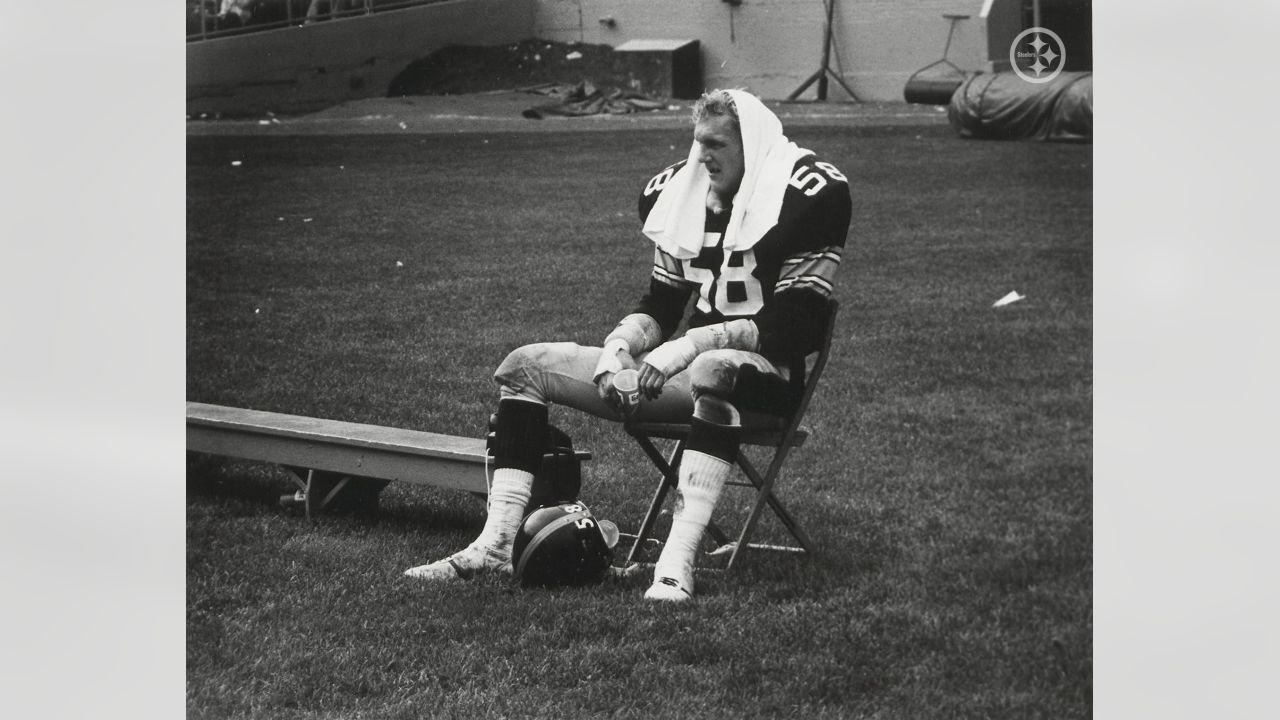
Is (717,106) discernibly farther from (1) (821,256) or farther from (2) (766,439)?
(2) (766,439)

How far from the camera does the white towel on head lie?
13.7ft

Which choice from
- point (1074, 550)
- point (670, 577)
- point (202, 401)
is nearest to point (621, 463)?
point (670, 577)

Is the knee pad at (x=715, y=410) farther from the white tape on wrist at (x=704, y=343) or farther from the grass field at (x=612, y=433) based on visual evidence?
the grass field at (x=612, y=433)

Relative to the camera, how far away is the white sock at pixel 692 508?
412 cm

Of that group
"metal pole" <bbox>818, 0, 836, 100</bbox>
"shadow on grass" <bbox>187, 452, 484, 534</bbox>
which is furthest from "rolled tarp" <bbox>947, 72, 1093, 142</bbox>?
"shadow on grass" <bbox>187, 452, 484, 534</bbox>

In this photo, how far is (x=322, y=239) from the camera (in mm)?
5191

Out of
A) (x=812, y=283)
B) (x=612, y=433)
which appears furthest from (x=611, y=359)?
(x=612, y=433)

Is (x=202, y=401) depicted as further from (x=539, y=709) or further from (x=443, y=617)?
(x=539, y=709)

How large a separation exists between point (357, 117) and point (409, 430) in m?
1.02

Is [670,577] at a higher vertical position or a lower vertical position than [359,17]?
lower

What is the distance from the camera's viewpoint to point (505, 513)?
436 cm

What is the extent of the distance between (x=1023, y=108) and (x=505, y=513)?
171 cm
